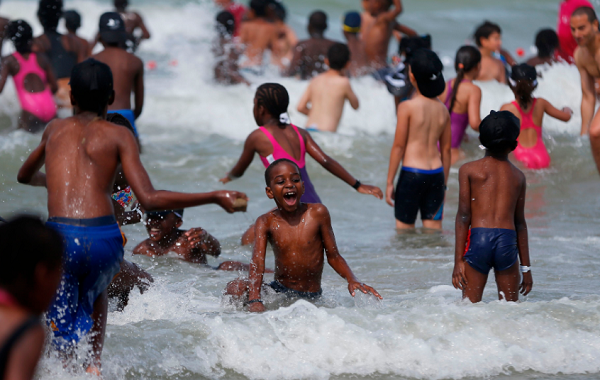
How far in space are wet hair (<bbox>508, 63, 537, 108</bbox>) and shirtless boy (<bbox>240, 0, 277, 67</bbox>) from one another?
6860 millimetres

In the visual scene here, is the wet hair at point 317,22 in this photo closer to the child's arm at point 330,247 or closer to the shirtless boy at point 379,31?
the shirtless boy at point 379,31

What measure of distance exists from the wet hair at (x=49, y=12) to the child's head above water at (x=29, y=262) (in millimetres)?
8069

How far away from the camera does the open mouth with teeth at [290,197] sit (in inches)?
164

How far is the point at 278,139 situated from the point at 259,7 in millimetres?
8128

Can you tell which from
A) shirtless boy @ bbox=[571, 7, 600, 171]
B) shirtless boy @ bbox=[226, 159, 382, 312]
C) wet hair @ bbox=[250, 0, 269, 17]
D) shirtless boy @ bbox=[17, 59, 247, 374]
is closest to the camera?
shirtless boy @ bbox=[17, 59, 247, 374]

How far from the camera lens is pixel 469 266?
4.18 m

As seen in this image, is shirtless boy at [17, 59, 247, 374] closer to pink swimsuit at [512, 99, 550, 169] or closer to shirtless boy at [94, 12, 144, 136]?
shirtless boy at [94, 12, 144, 136]

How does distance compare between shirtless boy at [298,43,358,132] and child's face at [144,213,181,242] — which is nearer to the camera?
child's face at [144,213,181,242]

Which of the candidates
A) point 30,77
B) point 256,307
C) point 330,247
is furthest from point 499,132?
point 30,77

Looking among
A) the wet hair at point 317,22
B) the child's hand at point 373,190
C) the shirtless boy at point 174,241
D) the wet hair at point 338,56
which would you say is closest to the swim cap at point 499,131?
the child's hand at point 373,190

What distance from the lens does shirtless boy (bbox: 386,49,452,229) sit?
5730 mm

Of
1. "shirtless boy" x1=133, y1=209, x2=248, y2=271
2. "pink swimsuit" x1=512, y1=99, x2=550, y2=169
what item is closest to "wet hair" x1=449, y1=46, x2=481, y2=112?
"pink swimsuit" x1=512, y1=99, x2=550, y2=169

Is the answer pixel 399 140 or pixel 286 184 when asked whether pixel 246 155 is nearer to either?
pixel 399 140

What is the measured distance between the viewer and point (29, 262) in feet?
6.86
